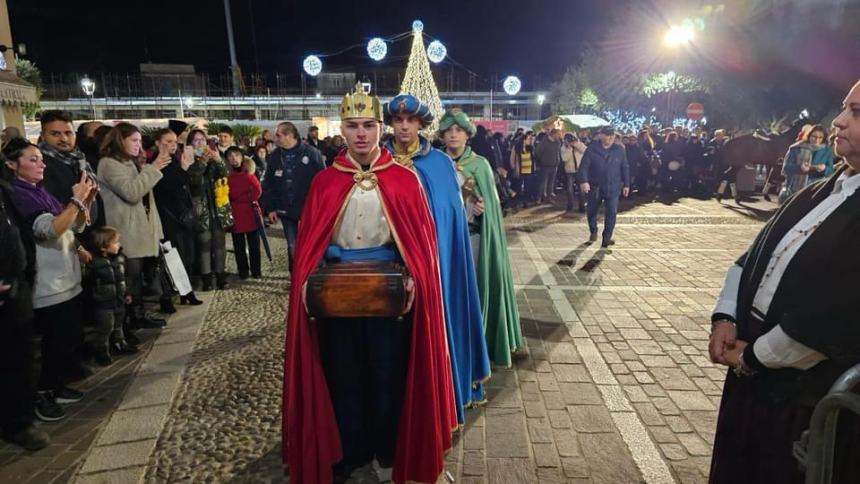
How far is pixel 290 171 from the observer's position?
666 cm

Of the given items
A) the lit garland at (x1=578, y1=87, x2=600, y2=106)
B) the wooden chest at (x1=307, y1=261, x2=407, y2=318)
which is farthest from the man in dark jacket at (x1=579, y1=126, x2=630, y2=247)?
the lit garland at (x1=578, y1=87, x2=600, y2=106)

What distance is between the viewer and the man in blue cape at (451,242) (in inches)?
136

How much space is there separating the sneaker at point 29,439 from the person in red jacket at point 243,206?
400 cm

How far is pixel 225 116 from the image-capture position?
55812 mm

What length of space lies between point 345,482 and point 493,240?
220 centimetres

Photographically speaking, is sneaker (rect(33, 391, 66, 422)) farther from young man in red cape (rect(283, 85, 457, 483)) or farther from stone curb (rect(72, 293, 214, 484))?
young man in red cape (rect(283, 85, 457, 483))

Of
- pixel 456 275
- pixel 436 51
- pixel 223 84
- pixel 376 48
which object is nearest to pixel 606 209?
pixel 456 275

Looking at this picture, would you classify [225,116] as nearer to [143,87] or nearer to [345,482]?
[143,87]

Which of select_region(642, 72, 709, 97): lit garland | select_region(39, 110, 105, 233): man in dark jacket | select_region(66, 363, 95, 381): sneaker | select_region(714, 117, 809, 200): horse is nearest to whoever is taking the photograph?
select_region(39, 110, 105, 233): man in dark jacket

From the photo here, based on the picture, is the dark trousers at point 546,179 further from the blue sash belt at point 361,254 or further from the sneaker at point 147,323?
the blue sash belt at point 361,254

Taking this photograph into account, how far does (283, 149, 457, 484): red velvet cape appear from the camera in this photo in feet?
9.20

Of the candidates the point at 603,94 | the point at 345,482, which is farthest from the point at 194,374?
the point at 603,94

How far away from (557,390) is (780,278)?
244 cm

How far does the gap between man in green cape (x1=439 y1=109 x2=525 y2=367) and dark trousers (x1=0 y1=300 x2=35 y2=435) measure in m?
3.16
